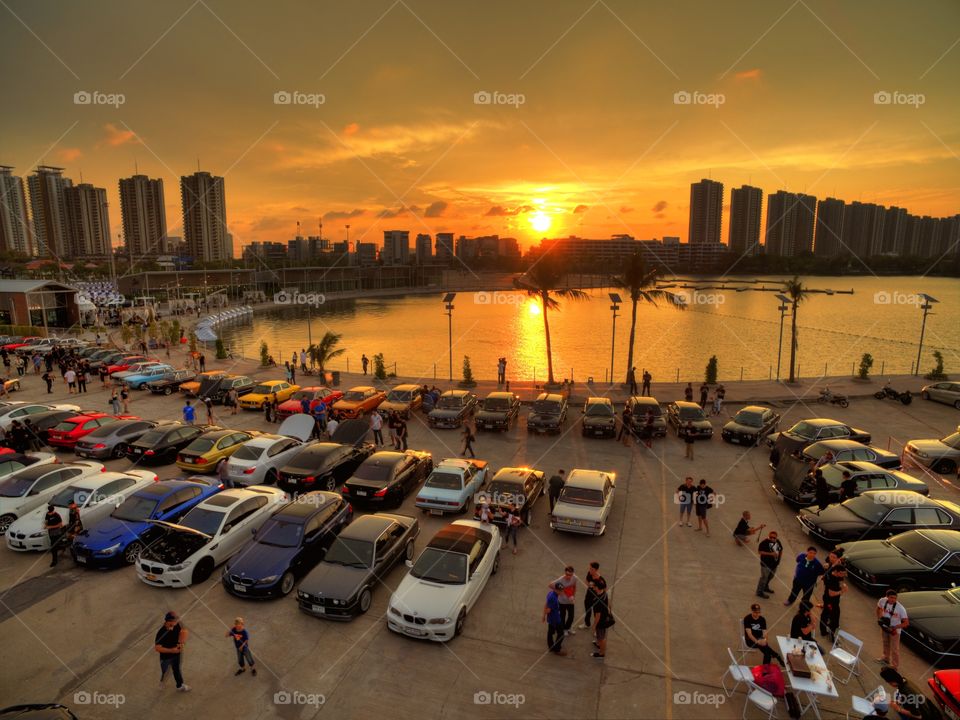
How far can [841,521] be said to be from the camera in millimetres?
13148

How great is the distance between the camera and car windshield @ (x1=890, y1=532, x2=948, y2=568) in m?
11.0

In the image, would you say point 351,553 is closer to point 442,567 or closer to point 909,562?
point 442,567

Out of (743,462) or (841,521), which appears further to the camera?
(743,462)

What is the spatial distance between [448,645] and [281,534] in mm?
4430

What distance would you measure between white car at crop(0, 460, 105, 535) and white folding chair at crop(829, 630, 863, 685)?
1766 cm

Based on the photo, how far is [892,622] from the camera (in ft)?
28.9

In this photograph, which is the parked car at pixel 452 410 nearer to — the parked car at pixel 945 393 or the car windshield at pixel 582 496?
the car windshield at pixel 582 496

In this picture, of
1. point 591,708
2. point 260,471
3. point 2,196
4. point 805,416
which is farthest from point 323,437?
point 2,196

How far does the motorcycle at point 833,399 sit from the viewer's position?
27.9 metres

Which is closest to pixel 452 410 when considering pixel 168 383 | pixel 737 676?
pixel 168 383

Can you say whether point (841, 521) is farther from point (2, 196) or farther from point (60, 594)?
point (2, 196)

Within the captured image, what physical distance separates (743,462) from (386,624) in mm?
14874

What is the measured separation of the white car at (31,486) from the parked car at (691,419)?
66.1ft

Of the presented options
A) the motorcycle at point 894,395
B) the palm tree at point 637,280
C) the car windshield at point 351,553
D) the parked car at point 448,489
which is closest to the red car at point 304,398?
the parked car at point 448,489
